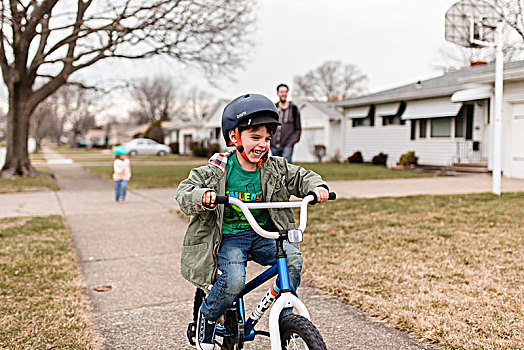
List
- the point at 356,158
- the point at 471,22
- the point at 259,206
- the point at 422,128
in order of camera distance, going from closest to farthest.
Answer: the point at 259,206 → the point at 471,22 → the point at 422,128 → the point at 356,158

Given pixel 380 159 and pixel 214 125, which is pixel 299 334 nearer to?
pixel 380 159

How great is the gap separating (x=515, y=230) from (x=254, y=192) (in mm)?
5012

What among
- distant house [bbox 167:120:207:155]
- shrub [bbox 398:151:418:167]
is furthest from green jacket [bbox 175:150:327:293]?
distant house [bbox 167:120:207:155]

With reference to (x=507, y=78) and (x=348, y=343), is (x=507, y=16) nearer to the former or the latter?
(x=507, y=78)

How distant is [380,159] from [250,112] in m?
22.0

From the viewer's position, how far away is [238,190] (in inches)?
107

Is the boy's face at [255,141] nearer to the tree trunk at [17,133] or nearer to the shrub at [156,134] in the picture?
the tree trunk at [17,133]

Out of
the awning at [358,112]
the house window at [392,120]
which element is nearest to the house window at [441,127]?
the house window at [392,120]

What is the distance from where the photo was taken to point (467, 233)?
629 centimetres

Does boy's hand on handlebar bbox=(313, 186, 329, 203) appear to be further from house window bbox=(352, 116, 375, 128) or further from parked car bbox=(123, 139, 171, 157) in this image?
parked car bbox=(123, 139, 171, 157)

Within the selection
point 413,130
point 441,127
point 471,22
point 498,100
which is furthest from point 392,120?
point 498,100

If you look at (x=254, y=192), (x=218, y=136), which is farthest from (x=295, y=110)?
(x=218, y=136)

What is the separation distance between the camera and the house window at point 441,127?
20.3 metres

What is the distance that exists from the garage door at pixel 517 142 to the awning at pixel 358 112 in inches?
384
